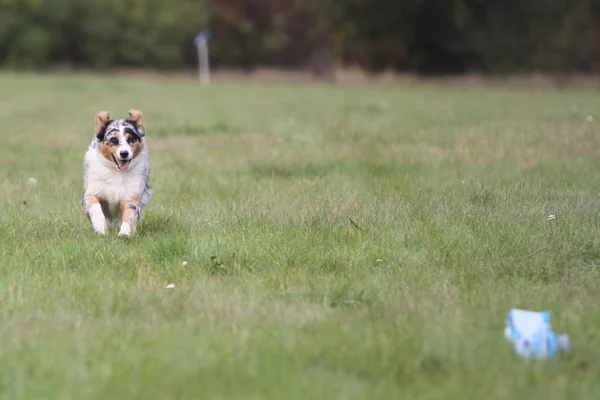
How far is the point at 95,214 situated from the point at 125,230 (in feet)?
0.97

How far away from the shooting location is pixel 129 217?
6.14 meters

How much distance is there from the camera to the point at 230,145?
40.5ft

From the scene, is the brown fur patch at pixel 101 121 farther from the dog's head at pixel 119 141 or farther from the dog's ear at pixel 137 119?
the dog's ear at pixel 137 119

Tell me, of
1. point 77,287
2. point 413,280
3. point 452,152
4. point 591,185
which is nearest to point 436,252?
point 413,280

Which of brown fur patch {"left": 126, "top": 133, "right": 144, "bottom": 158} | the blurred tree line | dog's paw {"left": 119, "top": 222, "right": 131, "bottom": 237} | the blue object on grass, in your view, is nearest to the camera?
the blue object on grass

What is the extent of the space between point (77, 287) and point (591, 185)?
216 inches

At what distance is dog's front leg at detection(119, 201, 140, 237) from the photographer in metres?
6.03

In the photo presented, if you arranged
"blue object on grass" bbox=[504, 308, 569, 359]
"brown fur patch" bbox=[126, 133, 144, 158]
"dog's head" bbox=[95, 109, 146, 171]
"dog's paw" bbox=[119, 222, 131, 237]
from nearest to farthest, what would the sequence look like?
1. "blue object on grass" bbox=[504, 308, 569, 359]
2. "dog's paw" bbox=[119, 222, 131, 237]
3. "dog's head" bbox=[95, 109, 146, 171]
4. "brown fur patch" bbox=[126, 133, 144, 158]

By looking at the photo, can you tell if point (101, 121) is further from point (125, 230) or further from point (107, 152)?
point (125, 230)

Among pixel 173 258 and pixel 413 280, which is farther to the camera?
pixel 173 258

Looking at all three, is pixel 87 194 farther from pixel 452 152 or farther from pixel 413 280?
pixel 452 152

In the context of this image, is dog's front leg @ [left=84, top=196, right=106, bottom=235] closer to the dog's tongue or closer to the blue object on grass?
the dog's tongue

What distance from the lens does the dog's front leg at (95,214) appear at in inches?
240

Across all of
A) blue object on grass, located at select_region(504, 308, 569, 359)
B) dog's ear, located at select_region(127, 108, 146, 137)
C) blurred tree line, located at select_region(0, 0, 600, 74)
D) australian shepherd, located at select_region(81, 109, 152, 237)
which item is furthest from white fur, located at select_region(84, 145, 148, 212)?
blurred tree line, located at select_region(0, 0, 600, 74)
